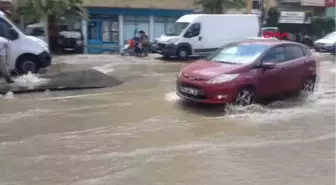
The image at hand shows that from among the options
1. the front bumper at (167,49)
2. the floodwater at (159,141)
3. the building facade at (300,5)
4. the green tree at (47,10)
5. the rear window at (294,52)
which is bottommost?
the floodwater at (159,141)

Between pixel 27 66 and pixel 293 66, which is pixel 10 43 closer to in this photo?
pixel 27 66

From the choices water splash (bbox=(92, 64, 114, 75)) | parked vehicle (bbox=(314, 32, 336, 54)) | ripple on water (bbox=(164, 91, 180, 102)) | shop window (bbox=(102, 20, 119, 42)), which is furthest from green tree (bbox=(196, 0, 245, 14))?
ripple on water (bbox=(164, 91, 180, 102))

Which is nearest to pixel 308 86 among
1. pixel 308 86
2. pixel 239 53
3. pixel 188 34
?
pixel 308 86

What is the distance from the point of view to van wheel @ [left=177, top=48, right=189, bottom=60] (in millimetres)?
21844

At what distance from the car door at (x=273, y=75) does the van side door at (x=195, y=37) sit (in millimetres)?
11670

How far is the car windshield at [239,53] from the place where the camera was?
9.84m

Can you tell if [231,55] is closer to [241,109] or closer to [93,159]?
[241,109]

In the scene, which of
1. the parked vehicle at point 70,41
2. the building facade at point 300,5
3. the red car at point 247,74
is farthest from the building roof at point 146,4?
the red car at point 247,74

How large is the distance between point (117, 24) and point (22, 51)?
791 inches

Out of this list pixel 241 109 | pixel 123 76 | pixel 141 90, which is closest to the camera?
pixel 241 109

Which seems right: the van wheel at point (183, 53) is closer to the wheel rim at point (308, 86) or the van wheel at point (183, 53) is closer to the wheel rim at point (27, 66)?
the wheel rim at point (27, 66)

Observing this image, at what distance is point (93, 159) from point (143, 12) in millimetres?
28148

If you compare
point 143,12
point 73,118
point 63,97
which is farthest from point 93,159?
point 143,12

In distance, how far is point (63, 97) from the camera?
10.8 m
